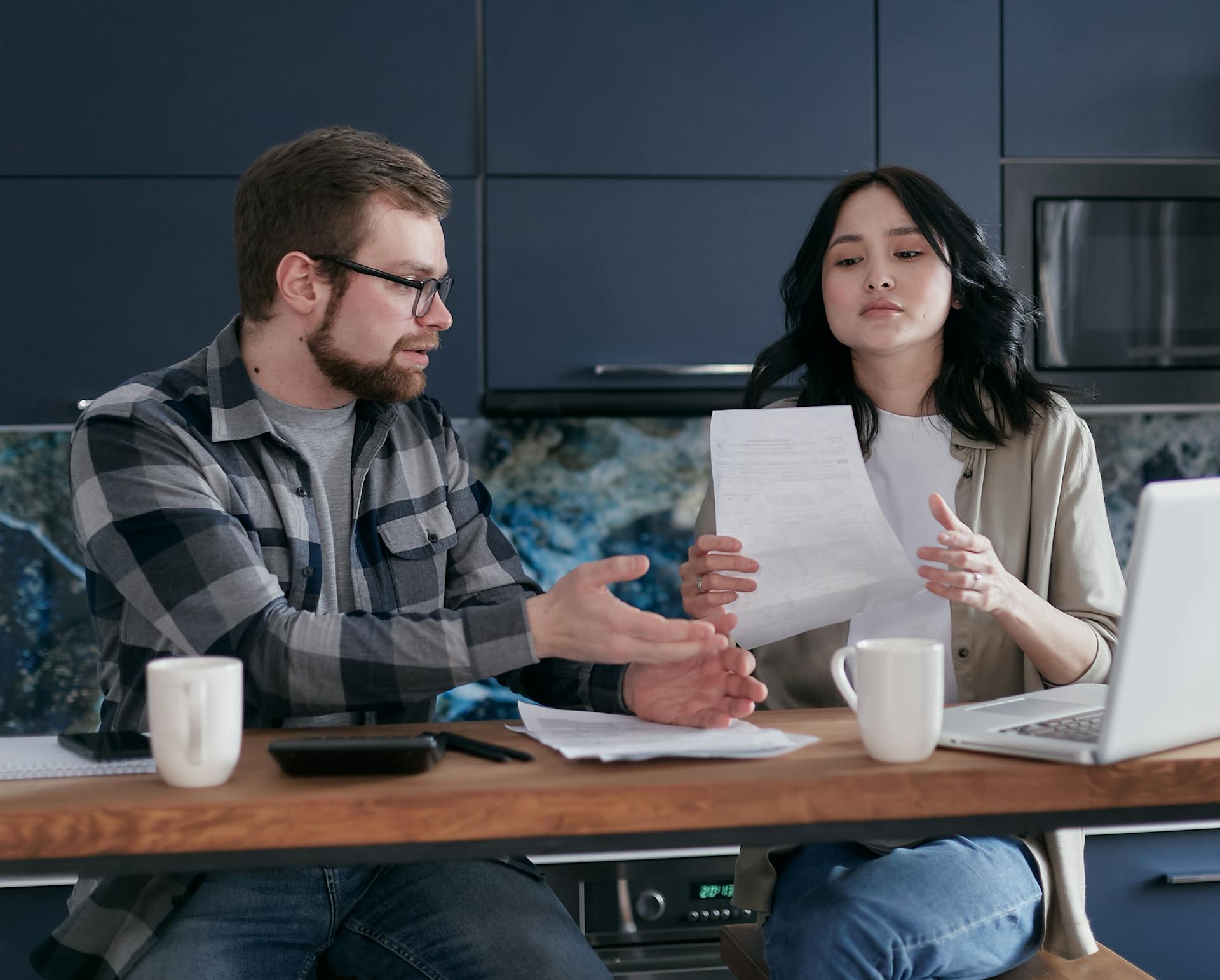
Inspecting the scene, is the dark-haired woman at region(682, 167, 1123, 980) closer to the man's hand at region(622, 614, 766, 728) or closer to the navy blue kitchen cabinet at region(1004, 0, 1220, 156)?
the man's hand at region(622, 614, 766, 728)

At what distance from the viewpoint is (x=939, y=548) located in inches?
50.8

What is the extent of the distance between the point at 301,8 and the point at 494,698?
145cm

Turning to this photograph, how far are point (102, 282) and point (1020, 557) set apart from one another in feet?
5.37

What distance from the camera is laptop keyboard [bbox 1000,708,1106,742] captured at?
3.54 feet

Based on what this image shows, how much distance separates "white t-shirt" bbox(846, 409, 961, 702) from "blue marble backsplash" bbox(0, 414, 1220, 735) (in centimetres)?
102

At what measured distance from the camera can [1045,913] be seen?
140cm

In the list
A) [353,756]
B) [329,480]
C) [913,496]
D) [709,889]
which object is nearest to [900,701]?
[353,756]

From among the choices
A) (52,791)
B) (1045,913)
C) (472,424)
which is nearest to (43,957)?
(52,791)

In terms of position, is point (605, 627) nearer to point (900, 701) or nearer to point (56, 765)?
point (900, 701)

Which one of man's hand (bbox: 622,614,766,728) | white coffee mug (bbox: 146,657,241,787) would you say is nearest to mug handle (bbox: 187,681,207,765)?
white coffee mug (bbox: 146,657,241,787)

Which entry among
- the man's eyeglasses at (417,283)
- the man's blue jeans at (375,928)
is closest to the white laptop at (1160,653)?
the man's blue jeans at (375,928)

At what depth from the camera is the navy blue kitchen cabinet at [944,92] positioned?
2.31m

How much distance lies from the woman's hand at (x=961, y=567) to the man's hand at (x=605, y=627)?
0.90ft

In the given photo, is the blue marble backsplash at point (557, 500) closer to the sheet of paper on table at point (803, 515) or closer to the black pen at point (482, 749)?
the sheet of paper on table at point (803, 515)
